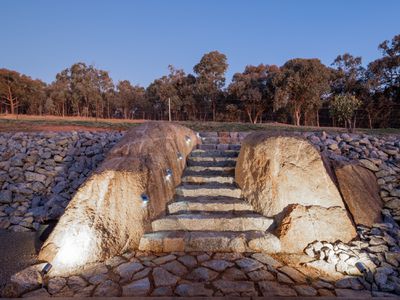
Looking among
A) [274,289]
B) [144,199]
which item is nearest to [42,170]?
[144,199]

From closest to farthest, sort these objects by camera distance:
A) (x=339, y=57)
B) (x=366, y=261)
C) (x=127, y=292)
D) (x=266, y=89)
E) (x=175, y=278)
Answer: (x=127, y=292) → (x=175, y=278) → (x=366, y=261) → (x=266, y=89) → (x=339, y=57)

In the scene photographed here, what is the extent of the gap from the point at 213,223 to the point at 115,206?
4.33ft

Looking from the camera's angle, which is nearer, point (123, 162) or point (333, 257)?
point (333, 257)

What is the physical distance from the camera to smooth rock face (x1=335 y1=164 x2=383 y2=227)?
3.90 metres

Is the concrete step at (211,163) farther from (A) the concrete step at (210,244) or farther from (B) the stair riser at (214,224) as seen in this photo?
(A) the concrete step at (210,244)

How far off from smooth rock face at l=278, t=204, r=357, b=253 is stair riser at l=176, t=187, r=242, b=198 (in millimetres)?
897

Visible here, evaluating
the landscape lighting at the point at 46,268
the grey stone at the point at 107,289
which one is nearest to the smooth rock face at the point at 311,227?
the grey stone at the point at 107,289

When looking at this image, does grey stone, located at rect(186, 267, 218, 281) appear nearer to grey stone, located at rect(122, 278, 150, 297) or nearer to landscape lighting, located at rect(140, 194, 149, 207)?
grey stone, located at rect(122, 278, 150, 297)

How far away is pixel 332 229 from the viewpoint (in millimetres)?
3477

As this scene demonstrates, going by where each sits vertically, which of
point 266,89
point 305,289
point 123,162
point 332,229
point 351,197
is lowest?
point 305,289

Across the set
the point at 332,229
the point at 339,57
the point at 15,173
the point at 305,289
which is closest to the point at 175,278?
the point at 305,289

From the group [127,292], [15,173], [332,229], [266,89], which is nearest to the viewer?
[127,292]

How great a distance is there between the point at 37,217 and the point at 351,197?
5196mm

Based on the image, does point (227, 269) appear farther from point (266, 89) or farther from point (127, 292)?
point (266, 89)
